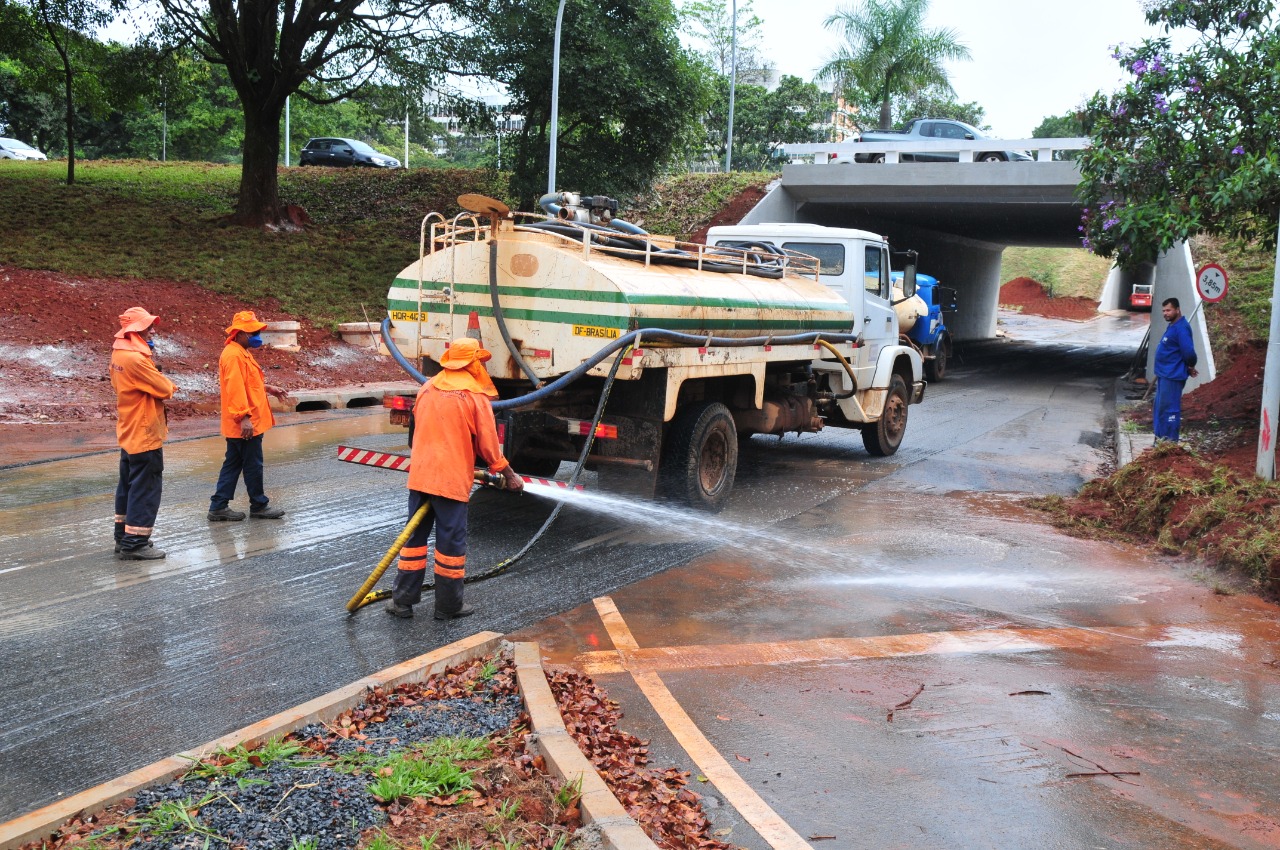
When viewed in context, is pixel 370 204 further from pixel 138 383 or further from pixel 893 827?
pixel 893 827

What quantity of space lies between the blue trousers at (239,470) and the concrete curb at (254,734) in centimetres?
347

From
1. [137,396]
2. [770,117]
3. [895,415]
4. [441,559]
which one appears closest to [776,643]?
[441,559]

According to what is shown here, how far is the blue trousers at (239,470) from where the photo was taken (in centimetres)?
840

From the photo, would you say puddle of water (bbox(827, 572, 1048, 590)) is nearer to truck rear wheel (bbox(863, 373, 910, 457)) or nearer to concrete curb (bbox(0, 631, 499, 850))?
concrete curb (bbox(0, 631, 499, 850))

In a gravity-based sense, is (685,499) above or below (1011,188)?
below

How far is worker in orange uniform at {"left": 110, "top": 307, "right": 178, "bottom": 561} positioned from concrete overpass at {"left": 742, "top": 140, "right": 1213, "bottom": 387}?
16400 mm

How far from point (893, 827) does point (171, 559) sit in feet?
17.4

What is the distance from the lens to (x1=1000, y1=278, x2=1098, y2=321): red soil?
53.7m

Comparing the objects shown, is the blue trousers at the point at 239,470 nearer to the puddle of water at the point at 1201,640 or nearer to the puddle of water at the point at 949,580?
the puddle of water at the point at 949,580

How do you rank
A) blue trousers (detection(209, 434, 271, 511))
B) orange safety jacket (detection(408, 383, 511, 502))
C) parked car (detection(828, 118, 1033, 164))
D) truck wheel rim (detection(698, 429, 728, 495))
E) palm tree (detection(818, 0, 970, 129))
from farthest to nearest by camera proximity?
palm tree (detection(818, 0, 970, 129)), parked car (detection(828, 118, 1033, 164)), truck wheel rim (detection(698, 429, 728, 495)), blue trousers (detection(209, 434, 271, 511)), orange safety jacket (detection(408, 383, 511, 502))

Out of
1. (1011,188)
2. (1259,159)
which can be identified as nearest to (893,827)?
(1259,159)

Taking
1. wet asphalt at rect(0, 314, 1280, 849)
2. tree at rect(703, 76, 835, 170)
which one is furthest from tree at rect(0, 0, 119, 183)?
tree at rect(703, 76, 835, 170)

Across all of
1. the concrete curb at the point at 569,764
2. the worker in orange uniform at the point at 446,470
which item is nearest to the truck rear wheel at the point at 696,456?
the worker in orange uniform at the point at 446,470

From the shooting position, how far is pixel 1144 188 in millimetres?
13680
